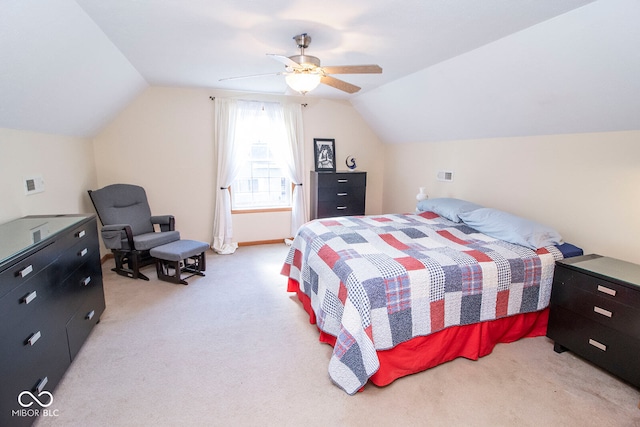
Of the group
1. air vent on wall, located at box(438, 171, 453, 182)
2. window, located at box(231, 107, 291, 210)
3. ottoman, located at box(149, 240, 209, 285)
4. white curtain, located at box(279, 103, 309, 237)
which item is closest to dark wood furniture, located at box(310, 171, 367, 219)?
white curtain, located at box(279, 103, 309, 237)

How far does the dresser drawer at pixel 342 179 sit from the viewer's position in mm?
4605

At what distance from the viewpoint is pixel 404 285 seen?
1.98 m

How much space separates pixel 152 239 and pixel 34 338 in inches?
76.0

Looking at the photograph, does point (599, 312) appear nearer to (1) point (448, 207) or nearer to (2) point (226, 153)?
(1) point (448, 207)

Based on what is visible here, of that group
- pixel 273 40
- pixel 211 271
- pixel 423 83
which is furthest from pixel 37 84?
pixel 423 83

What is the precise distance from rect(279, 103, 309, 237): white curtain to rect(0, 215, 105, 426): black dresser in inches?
108

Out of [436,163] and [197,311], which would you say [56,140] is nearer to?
[197,311]

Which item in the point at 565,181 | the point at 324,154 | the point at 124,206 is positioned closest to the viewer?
the point at 565,181

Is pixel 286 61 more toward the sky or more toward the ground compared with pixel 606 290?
more toward the sky

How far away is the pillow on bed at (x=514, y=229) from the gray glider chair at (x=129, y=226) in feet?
10.9

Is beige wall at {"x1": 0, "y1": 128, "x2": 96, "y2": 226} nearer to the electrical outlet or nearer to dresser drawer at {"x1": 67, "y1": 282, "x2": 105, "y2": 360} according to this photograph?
the electrical outlet

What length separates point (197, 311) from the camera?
2869mm

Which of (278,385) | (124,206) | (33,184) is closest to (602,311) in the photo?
(278,385)

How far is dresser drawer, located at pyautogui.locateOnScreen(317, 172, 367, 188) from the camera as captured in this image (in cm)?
461
